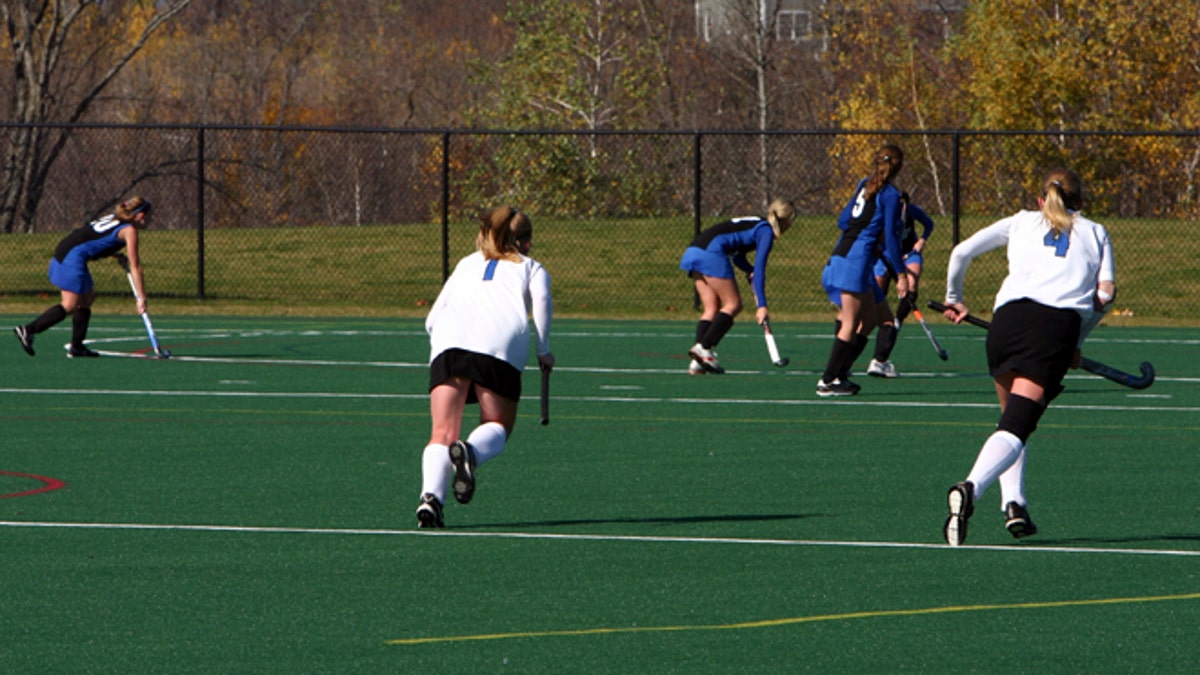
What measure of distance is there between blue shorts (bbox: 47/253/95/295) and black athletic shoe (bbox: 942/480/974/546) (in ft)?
40.2

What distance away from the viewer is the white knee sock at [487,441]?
916 centimetres

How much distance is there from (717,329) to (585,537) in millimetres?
8792

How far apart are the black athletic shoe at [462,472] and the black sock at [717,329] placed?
29.2 feet

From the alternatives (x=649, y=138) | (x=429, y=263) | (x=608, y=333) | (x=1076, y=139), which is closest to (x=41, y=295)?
(x=429, y=263)

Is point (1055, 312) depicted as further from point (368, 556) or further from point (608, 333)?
point (608, 333)

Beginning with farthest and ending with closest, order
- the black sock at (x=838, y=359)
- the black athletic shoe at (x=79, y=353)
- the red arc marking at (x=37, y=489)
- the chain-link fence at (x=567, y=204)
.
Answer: the chain-link fence at (x=567, y=204)
the black athletic shoe at (x=79, y=353)
the black sock at (x=838, y=359)
the red arc marking at (x=37, y=489)

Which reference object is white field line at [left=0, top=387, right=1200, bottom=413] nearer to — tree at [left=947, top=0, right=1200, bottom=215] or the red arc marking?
the red arc marking

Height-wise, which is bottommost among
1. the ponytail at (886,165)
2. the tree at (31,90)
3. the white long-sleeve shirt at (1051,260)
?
the white long-sleeve shirt at (1051,260)

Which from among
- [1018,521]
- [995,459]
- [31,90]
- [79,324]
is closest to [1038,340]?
[995,459]

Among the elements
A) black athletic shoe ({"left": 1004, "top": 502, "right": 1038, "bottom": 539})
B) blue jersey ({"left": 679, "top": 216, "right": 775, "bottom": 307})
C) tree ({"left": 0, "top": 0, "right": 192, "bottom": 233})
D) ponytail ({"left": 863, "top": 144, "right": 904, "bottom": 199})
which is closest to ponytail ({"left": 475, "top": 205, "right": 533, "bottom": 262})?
black athletic shoe ({"left": 1004, "top": 502, "right": 1038, "bottom": 539})

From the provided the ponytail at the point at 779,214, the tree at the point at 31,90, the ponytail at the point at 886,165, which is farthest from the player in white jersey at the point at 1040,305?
the tree at the point at 31,90

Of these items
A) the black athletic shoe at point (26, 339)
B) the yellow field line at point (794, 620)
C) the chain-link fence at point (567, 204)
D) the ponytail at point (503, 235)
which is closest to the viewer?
the yellow field line at point (794, 620)

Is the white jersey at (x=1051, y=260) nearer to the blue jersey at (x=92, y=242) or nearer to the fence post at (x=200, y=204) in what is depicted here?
the blue jersey at (x=92, y=242)

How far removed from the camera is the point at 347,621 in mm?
7184
